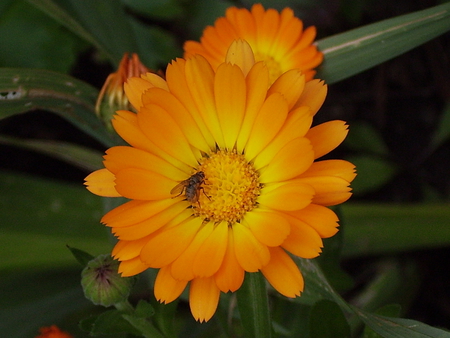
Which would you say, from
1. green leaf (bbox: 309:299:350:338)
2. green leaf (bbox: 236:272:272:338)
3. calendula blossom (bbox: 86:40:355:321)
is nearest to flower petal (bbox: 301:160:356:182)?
calendula blossom (bbox: 86:40:355:321)

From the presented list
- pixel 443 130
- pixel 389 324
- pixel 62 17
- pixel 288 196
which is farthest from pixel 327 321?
pixel 443 130

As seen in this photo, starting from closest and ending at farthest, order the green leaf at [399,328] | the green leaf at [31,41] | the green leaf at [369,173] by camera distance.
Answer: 1. the green leaf at [399,328]
2. the green leaf at [31,41]
3. the green leaf at [369,173]

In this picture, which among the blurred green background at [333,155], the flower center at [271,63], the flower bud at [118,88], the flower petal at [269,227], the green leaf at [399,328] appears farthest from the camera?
the blurred green background at [333,155]

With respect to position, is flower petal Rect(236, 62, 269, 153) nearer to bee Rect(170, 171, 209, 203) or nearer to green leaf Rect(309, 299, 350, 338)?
bee Rect(170, 171, 209, 203)

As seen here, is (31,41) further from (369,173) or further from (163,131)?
(369,173)

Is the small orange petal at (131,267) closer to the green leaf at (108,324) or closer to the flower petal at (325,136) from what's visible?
the green leaf at (108,324)

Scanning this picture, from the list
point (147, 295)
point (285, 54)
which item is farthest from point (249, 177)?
point (147, 295)

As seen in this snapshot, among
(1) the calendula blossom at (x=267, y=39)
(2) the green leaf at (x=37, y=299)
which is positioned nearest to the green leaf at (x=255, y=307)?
(1) the calendula blossom at (x=267, y=39)
